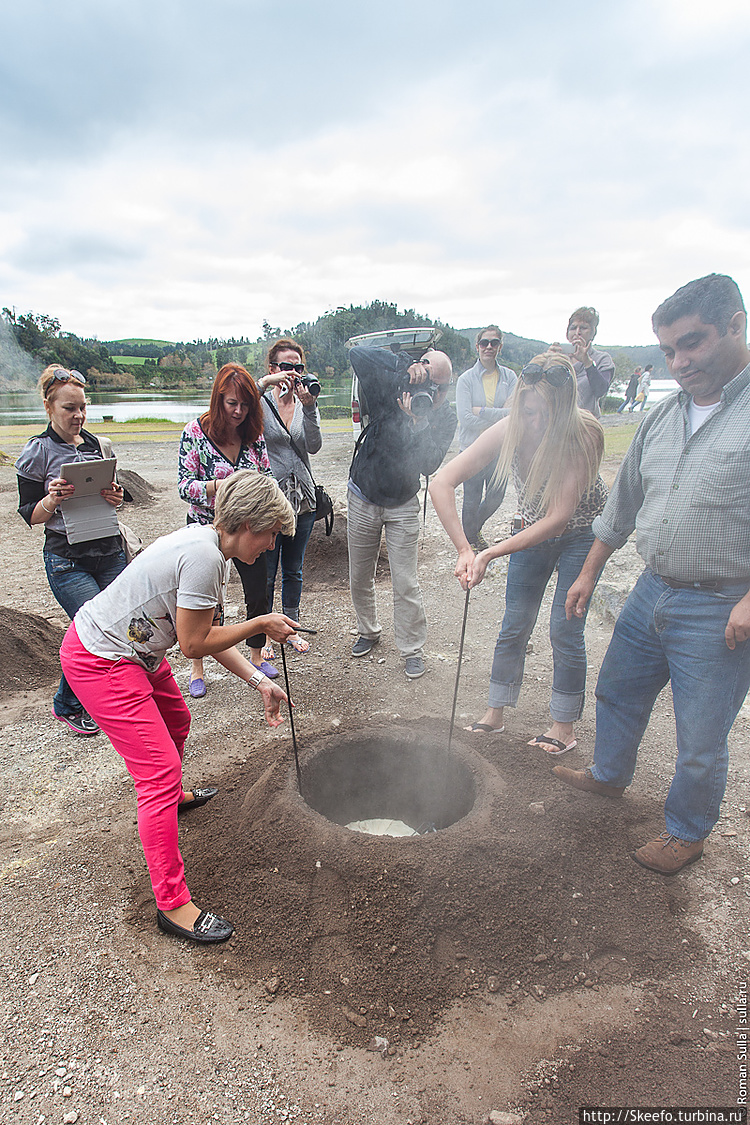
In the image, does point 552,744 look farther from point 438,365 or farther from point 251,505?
point 438,365

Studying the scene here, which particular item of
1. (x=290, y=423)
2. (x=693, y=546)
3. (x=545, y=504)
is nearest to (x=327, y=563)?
(x=290, y=423)

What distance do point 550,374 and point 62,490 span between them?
103 inches

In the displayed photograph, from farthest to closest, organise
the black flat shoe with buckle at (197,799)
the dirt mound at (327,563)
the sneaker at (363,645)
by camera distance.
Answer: the dirt mound at (327,563) → the sneaker at (363,645) → the black flat shoe with buckle at (197,799)

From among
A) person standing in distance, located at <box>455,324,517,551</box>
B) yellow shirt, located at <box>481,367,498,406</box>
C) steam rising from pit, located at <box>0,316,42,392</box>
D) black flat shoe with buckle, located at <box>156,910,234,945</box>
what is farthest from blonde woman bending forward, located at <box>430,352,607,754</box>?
steam rising from pit, located at <box>0,316,42,392</box>

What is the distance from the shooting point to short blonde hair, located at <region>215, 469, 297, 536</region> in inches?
82.7

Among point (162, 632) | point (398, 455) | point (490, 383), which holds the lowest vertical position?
point (162, 632)

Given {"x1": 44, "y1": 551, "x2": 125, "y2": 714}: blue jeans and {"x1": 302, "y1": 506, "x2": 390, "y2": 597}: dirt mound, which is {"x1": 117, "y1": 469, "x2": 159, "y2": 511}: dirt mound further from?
{"x1": 44, "y1": 551, "x2": 125, "y2": 714}: blue jeans

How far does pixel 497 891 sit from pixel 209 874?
48.0 inches

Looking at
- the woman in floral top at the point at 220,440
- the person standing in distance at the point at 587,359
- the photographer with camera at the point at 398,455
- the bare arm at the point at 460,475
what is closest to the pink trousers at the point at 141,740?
the woman in floral top at the point at 220,440

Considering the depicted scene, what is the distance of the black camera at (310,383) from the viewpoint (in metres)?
4.05

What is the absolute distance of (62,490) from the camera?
10.6 feet

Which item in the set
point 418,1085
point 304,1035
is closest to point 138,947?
point 304,1035

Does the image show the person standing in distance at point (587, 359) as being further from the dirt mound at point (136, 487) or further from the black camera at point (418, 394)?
the dirt mound at point (136, 487)

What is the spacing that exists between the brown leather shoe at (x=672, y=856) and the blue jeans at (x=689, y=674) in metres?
0.06
